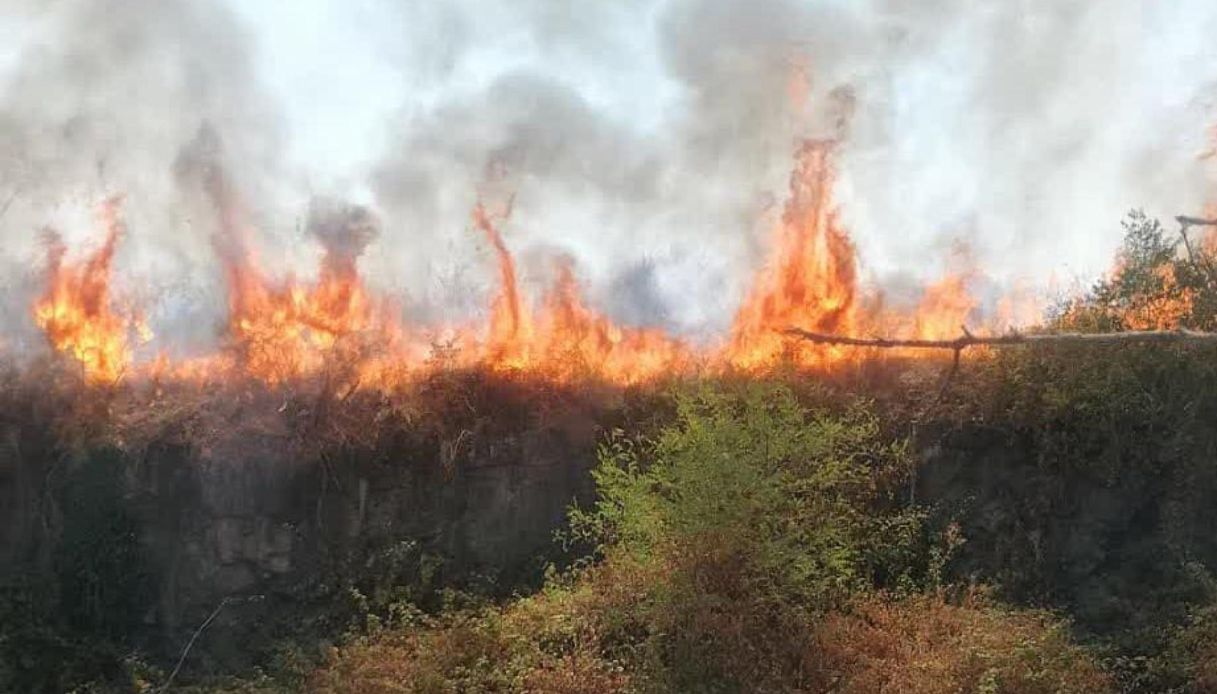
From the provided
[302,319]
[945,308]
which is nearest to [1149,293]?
[945,308]

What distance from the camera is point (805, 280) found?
56.4ft

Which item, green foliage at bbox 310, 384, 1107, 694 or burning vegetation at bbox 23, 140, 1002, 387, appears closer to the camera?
green foliage at bbox 310, 384, 1107, 694

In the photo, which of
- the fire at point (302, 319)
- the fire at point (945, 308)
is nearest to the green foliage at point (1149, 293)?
the fire at point (945, 308)

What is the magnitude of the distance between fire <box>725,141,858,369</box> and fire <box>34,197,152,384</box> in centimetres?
1065

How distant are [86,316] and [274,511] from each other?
5408 millimetres

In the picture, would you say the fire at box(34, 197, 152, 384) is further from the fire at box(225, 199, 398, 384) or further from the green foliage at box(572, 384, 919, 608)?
the green foliage at box(572, 384, 919, 608)

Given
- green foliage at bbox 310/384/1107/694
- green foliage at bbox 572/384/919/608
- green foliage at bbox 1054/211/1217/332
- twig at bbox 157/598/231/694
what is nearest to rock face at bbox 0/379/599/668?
twig at bbox 157/598/231/694

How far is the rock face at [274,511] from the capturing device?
50.6 ft

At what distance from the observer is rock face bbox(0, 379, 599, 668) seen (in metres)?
15.4

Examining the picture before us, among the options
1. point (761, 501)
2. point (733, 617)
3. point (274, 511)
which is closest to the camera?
point (733, 617)

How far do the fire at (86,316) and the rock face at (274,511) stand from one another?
1.74 m

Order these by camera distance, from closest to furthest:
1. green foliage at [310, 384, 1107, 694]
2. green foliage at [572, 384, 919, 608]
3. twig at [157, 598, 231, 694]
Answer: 1. green foliage at [310, 384, 1107, 694]
2. green foliage at [572, 384, 919, 608]
3. twig at [157, 598, 231, 694]

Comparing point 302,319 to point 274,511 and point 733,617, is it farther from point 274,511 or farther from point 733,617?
point 733,617

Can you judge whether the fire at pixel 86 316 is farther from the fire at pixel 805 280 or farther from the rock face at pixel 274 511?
the fire at pixel 805 280
